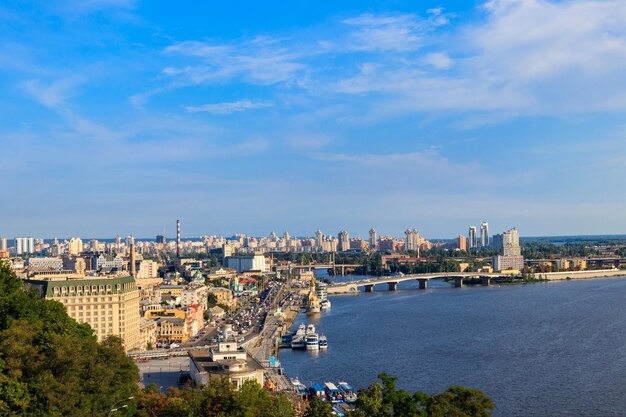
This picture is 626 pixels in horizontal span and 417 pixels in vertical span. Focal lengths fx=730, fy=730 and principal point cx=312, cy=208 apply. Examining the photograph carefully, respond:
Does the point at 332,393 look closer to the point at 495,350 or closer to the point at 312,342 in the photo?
the point at 495,350

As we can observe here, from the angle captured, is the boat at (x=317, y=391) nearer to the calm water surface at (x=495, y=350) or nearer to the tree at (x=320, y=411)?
the calm water surface at (x=495, y=350)

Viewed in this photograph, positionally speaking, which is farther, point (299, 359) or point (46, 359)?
point (299, 359)

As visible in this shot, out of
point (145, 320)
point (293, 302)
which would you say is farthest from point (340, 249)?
point (145, 320)

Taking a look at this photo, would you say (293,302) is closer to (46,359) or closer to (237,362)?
(237,362)

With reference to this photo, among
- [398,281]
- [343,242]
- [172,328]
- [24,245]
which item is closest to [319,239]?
[343,242]

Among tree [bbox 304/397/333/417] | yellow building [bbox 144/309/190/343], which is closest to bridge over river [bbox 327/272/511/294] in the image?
yellow building [bbox 144/309/190/343]
